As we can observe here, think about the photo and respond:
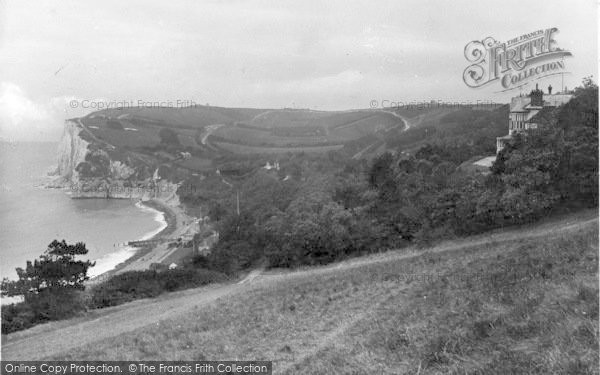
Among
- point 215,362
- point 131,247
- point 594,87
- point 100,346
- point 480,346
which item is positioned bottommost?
point 131,247

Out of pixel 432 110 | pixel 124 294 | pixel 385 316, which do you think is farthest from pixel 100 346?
pixel 432 110

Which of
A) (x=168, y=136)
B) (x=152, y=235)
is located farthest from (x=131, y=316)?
(x=168, y=136)

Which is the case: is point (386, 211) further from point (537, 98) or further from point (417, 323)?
point (417, 323)

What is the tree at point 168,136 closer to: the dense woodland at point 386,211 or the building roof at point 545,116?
the dense woodland at point 386,211

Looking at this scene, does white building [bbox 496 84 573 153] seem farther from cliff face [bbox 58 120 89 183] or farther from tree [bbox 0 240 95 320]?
cliff face [bbox 58 120 89 183]

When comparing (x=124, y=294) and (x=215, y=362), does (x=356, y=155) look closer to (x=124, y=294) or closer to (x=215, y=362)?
(x=124, y=294)

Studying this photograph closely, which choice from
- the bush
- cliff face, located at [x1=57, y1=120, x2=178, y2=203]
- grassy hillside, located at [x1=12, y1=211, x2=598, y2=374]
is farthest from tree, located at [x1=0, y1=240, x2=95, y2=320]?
cliff face, located at [x1=57, y1=120, x2=178, y2=203]
